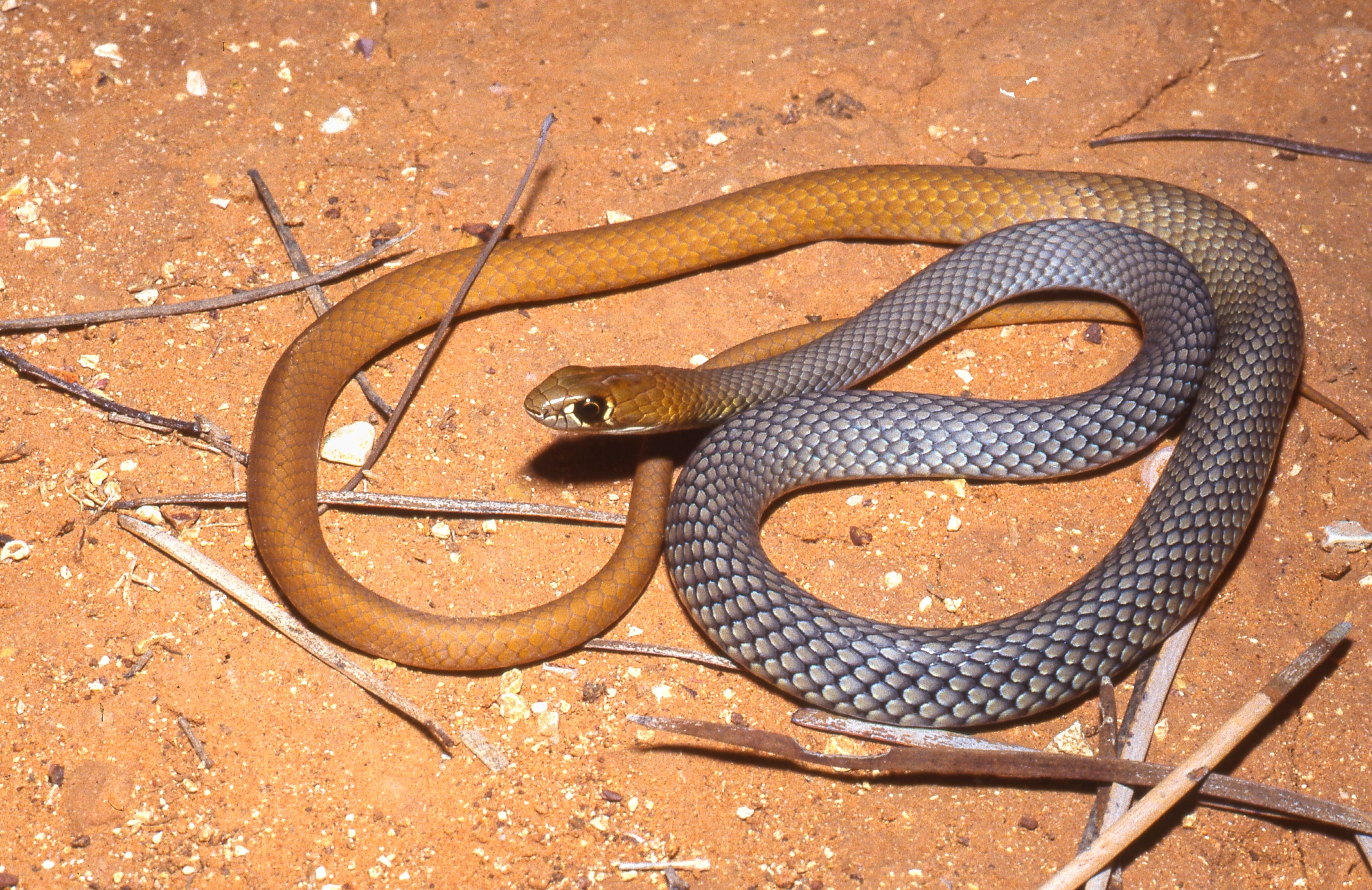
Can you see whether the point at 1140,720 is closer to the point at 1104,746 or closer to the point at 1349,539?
the point at 1104,746

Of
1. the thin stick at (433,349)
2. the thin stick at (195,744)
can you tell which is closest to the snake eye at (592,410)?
the thin stick at (433,349)

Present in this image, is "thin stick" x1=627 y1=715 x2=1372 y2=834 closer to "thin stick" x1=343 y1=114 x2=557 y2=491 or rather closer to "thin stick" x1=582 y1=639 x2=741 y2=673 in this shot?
"thin stick" x1=582 y1=639 x2=741 y2=673

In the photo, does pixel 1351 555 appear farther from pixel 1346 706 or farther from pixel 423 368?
pixel 423 368

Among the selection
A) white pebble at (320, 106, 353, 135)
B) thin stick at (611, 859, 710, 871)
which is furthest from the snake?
white pebble at (320, 106, 353, 135)

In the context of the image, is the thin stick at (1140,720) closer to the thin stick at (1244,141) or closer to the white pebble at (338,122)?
the thin stick at (1244,141)

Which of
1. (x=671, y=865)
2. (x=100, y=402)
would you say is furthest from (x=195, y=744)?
(x=671, y=865)

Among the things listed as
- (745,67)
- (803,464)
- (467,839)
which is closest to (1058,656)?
(803,464)
